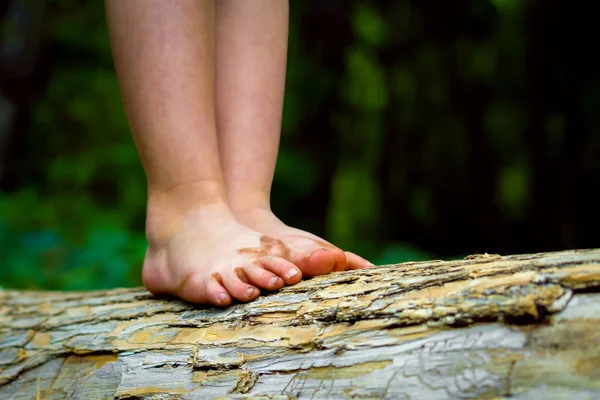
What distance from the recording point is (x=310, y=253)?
0.94 metres

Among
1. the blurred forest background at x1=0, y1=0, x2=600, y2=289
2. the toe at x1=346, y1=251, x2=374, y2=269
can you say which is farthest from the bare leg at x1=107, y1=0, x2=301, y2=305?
the blurred forest background at x1=0, y1=0, x2=600, y2=289

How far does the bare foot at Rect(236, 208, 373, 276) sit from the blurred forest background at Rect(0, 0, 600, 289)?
1.89 metres

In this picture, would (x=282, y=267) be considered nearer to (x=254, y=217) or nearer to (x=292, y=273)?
(x=292, y=273)

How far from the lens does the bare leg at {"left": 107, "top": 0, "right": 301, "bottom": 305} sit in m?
0.98

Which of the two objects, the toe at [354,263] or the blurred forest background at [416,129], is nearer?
the toe at [354,263]

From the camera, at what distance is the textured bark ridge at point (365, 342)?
609mm

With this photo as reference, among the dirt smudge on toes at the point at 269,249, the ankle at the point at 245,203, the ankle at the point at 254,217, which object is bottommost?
the dirt smudge on toes at the point at 269,249

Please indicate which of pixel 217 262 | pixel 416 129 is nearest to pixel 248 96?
pixel 217 262

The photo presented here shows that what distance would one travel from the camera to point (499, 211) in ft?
10.8

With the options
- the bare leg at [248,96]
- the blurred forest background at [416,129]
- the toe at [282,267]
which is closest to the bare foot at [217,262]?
the toe at [282,267]

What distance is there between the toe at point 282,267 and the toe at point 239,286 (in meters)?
0.04

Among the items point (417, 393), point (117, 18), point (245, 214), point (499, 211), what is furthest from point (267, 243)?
point (499, 211)

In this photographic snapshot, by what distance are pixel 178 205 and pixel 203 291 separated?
0.21 metres

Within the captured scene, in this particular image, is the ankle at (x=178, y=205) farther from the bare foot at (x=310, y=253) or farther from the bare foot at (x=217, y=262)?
the bare foot at (x=310, y=253)
